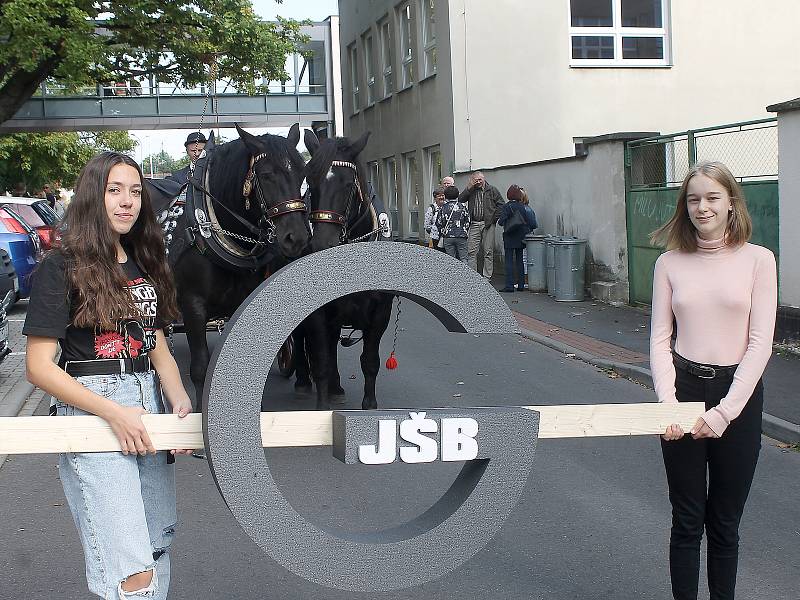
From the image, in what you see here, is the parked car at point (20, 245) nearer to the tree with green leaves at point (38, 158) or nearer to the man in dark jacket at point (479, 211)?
the man in dark jacket at point (479, 211)

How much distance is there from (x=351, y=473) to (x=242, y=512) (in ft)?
12.5

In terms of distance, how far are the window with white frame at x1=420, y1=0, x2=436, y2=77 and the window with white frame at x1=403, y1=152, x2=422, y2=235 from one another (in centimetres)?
318

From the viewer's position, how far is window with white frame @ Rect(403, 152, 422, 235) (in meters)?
28.9

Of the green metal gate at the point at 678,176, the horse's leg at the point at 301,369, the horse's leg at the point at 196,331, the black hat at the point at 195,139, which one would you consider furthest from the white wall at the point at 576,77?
the horse's leg at the point at 196,331

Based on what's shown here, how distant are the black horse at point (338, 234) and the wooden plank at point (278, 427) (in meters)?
3.83

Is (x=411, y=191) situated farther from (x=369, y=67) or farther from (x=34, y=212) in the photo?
(x=34, y=212)

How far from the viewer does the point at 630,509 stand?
5945 mm

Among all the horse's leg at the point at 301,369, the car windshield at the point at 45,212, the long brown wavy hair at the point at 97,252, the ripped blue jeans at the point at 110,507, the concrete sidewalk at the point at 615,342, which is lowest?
the concrete sidewalk at the point at 615,342

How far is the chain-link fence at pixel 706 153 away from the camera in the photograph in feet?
41.1

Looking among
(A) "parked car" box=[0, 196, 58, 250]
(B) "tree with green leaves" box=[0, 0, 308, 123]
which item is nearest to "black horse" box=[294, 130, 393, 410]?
(A) "parked car" box=[0, 196, 58, 250]

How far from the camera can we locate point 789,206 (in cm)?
1127

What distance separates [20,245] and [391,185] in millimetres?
15987

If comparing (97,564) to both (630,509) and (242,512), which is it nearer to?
(242,512)

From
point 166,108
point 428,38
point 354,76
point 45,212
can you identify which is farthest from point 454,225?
point 166,108
